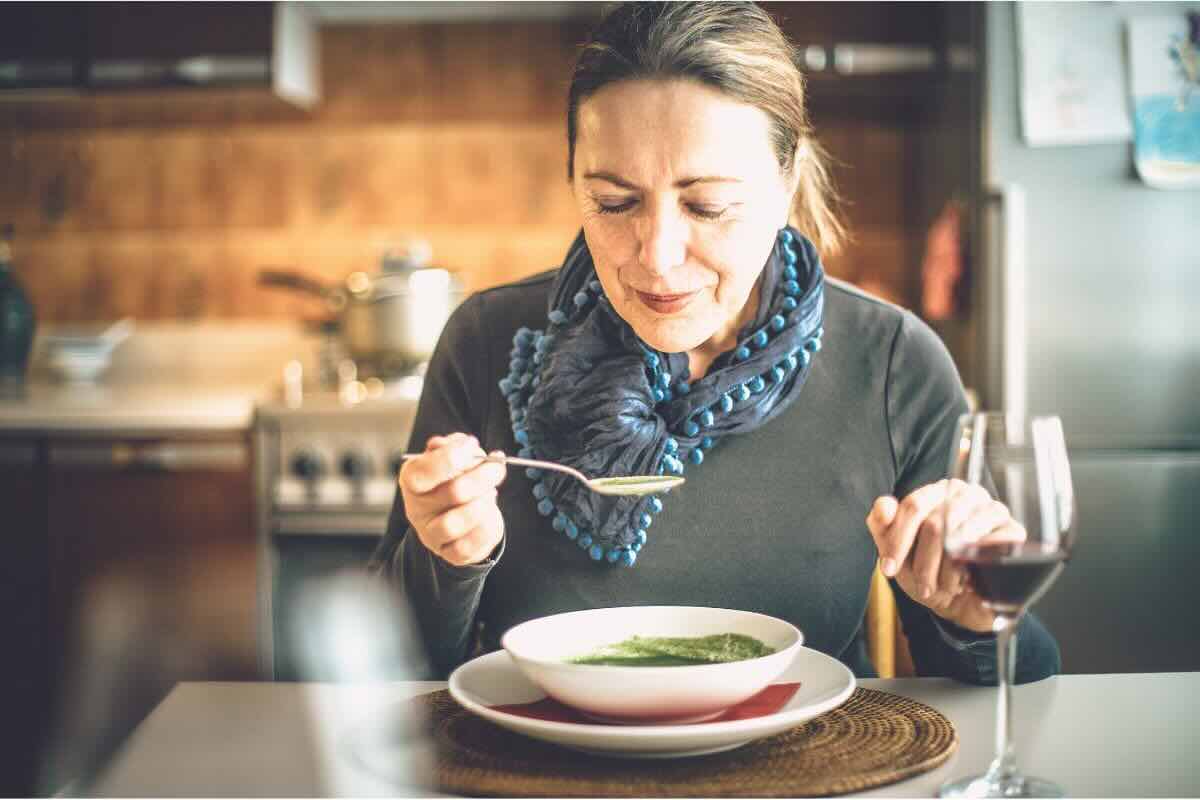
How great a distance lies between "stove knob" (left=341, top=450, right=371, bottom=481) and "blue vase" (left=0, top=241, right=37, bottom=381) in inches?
46.2

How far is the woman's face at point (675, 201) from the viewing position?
1156 mm

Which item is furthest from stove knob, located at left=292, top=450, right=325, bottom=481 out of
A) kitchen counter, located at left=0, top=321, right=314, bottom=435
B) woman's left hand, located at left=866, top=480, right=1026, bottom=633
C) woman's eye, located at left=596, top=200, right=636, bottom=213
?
woman's left hand, located at left=866, top=480, right=1026, bottom=633

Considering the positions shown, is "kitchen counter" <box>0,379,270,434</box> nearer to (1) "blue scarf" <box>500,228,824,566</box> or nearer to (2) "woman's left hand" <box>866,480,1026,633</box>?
(1) "blue scarf" <box>500,228,824,566</box>

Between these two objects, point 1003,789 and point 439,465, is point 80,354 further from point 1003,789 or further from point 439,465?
point 1003,789

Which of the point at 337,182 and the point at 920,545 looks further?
the point at 337,182

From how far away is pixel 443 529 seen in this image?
979 mm

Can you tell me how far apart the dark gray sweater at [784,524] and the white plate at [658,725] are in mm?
259

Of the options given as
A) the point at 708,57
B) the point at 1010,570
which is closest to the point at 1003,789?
the point at 1010,570

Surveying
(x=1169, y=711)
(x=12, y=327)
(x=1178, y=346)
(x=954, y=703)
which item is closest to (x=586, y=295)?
(x=954, y=703)

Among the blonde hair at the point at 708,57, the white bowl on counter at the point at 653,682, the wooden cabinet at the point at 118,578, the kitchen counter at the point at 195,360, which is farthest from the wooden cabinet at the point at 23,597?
the white bowl on counter at the point at 653,682

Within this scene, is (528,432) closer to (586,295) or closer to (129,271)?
(586,295)

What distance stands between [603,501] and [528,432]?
13 centimetres

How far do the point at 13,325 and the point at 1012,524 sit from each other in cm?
311

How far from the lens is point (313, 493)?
107 inches
